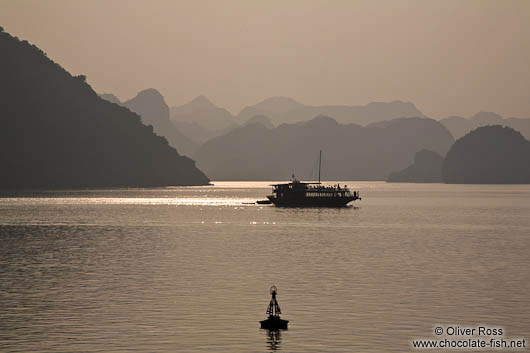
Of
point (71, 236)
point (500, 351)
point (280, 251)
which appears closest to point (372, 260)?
point (280, 251)

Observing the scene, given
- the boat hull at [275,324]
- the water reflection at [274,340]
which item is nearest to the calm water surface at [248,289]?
the water reflection at [274,340]

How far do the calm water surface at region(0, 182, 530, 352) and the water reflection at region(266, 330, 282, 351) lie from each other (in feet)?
0.31

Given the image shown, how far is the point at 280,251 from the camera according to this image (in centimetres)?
8819

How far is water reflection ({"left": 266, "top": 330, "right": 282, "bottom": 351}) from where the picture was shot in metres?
38.7

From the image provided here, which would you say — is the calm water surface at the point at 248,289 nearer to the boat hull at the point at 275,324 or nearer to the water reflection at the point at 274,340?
the water reflection at the point at 274,340

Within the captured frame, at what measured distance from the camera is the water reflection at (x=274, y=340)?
127ft

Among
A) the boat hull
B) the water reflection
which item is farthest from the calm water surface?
the boat hull

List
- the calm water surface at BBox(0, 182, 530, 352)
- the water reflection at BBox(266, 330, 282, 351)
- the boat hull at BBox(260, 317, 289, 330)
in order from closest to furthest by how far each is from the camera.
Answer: the water reflection at BBox(266, 330, 282, 351)
the calm water surface at BBox(0, 182, 530, 352)
the boat hull at BBox(260, 317, 289, 330)

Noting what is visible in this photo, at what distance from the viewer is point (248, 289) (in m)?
57.0

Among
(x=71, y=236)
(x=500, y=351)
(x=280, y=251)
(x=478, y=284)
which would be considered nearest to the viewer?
(x=500, y=351)

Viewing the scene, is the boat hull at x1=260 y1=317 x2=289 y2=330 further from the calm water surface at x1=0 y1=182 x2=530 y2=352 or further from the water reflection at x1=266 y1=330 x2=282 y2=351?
the calm water surface at x1=0 y1=182 x2=530 y2=352

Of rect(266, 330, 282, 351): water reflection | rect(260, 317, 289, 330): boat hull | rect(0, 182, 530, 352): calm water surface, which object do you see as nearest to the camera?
rect(266, 330, 282, 351): water reflection

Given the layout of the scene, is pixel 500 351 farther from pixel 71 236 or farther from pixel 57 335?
pixel 71 236

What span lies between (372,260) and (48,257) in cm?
3175
